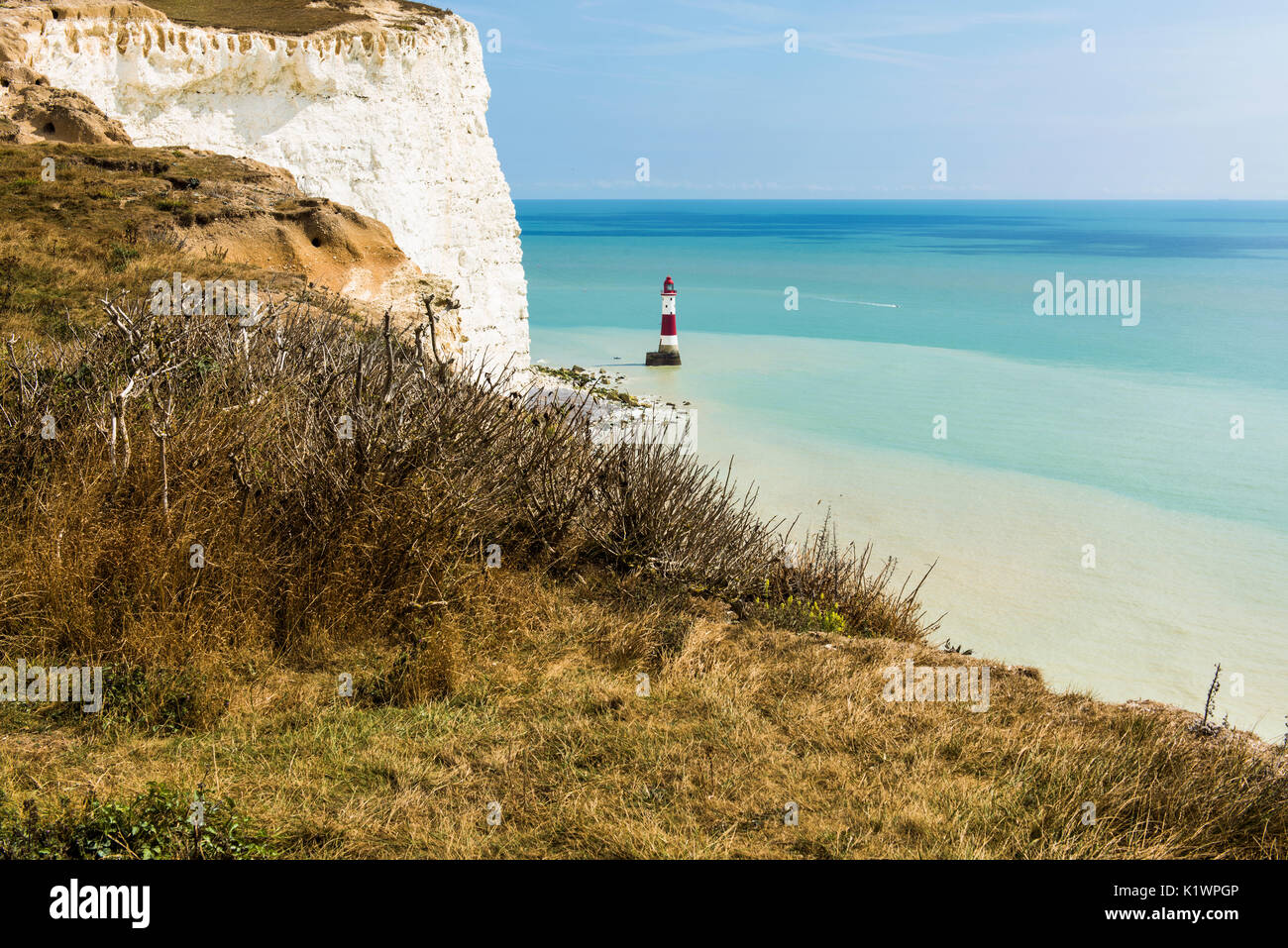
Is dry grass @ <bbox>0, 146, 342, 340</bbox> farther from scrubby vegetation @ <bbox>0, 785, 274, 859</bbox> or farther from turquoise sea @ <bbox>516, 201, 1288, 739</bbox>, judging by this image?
turquoise sea @ <bbox>516, 201, 1288, 739</bbox>

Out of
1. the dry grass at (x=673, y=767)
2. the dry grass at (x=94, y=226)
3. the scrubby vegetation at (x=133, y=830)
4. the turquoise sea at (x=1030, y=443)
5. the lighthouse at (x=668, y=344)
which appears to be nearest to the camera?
the scrubby vegetation at (x=133, y=830)

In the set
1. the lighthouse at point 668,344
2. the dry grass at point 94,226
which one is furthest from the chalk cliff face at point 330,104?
the lighthouse at point 668,344

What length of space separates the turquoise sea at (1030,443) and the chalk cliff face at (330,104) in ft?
22.8

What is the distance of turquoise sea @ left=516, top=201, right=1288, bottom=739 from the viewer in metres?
10.8

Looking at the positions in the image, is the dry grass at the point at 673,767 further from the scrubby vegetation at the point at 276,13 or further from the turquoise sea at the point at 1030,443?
the scrubby vegetation at the point at 276,13

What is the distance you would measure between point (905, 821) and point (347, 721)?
8.70 ft

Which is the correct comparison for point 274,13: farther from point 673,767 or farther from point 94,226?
point 673,767

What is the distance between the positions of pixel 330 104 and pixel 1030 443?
1612 cm

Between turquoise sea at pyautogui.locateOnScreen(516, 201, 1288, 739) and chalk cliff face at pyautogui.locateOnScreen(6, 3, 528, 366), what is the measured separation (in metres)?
6.94

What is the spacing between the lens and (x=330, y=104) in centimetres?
1856

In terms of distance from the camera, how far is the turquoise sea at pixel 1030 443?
10820mm

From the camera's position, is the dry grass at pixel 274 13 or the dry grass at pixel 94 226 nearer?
the dry grass at pixel 94 226

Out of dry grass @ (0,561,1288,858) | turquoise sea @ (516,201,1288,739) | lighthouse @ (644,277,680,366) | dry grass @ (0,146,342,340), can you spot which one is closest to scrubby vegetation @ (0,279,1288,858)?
dry grass @ (0,561,1288,858)

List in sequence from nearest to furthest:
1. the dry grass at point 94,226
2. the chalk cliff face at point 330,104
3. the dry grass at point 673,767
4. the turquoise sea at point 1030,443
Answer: the dry grass at point 673,767
the dry grass at point 94,226
the turquoise sea at point 1030,443
the chalk cliff face at point 330,104
